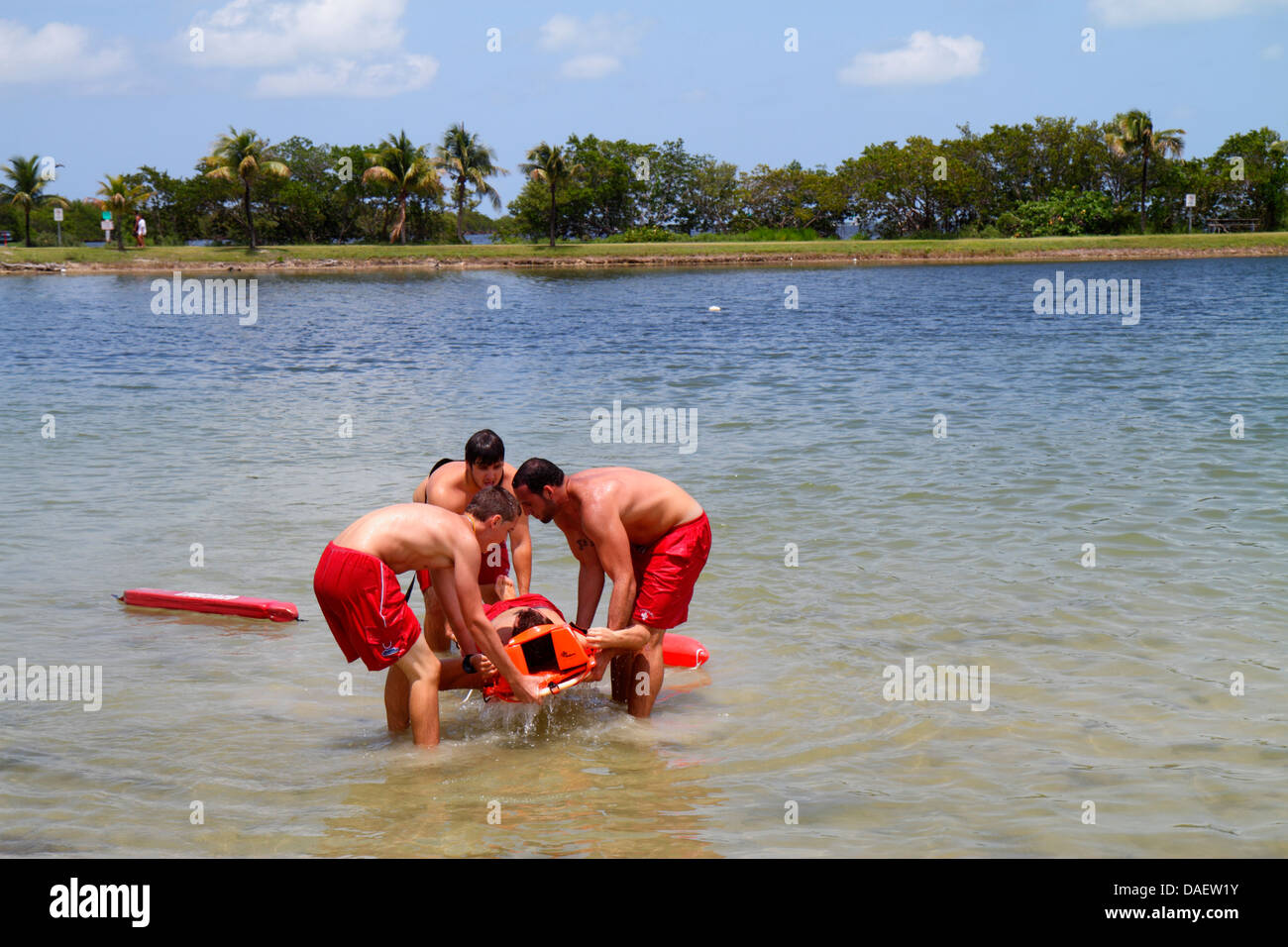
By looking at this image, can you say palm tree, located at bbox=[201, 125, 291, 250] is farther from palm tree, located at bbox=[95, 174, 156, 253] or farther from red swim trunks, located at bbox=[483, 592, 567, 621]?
red swim trunks, located at bbox=[483, 592, 567, 621]

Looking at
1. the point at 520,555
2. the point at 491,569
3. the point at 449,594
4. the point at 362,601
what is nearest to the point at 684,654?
the point at 520,555

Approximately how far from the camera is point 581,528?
6.52 metres

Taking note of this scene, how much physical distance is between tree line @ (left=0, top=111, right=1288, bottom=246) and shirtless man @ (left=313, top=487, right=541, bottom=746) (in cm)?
6587

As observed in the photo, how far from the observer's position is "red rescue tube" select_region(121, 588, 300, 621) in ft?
28.6

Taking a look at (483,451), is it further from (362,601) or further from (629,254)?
(629,254)

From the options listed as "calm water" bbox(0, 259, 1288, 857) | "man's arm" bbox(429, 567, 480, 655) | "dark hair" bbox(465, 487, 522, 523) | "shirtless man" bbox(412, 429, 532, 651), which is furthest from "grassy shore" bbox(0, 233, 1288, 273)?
"man's arm" bbox(429, 567, 480, 655)

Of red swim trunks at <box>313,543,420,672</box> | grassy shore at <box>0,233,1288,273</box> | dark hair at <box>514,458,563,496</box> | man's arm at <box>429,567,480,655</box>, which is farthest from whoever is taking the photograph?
grassy shore at <box>0,233,1288,273</box>

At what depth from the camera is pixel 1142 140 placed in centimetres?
7225

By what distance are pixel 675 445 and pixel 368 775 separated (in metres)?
9.61

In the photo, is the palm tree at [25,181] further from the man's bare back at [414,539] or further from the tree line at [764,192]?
the man's bare back at [414,539]

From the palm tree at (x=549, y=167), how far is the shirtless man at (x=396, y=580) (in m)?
66.8

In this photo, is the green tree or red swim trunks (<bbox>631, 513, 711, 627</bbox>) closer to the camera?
red swim trunks (<bbox>631, 513, 711, 627</bbox>)

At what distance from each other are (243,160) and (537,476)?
218 feet
